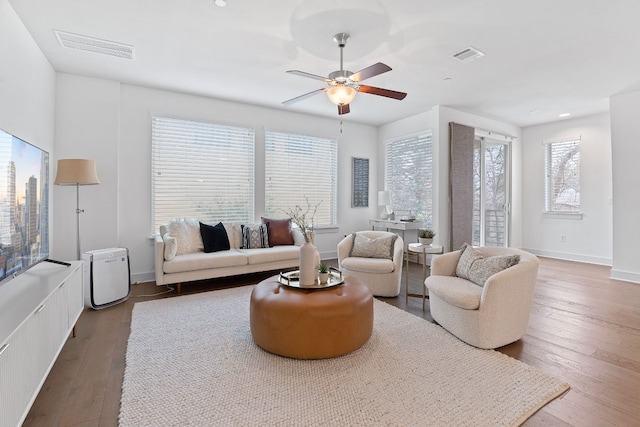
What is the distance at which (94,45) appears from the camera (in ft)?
10.5

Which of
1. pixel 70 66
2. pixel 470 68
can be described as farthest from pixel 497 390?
pixel 70 66

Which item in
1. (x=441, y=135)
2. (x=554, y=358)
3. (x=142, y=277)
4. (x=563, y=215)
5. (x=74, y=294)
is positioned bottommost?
(x=554, y=358)

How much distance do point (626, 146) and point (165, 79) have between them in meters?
6.63

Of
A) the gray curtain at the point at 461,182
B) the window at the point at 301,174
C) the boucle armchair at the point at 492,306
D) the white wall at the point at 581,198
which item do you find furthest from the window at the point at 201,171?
the white wall at the point at 581,198

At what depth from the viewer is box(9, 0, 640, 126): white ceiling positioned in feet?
8.45

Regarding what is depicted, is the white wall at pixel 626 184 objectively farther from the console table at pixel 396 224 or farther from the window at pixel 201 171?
the window at pixel 201 171

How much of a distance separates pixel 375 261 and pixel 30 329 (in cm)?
309

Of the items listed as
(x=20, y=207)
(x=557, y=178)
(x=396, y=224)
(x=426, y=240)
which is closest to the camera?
(x=20, y=207)

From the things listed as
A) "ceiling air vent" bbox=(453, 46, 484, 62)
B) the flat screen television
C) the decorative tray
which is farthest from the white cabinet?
"ceiling air vent" bbox=(453, 46, 484, 62)

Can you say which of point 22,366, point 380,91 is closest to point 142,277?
point 22,366

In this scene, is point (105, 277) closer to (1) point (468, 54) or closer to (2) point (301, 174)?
(2) point (301, 174)

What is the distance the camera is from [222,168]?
5.02 m

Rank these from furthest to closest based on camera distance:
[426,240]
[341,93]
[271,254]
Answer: [271,254] < [426,240] < [341,93]

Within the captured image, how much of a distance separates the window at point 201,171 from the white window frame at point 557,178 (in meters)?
5.88
